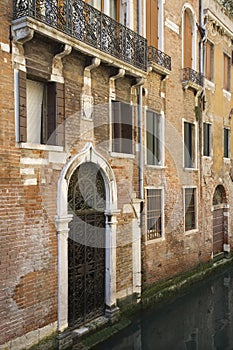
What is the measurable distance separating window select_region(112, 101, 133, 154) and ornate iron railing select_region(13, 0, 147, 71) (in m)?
1.05

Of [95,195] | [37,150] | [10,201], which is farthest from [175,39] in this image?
[10,201]

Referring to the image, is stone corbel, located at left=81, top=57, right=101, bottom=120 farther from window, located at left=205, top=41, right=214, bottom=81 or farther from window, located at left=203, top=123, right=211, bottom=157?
window, located at left=205, top=41, right=214, bottom=81

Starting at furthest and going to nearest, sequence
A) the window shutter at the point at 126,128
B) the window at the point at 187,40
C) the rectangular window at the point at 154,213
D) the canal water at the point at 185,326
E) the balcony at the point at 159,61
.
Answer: the window at the point at 187,40
the rectangular window at the point at 154,213
the balcony at the point at 159,61
the window shutter at the point at 126,128
the canal water at the point at 185,326

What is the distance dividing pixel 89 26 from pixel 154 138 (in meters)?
4.03

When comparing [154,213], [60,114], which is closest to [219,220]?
[154,213]

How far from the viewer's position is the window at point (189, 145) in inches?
479

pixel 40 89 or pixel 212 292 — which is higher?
pixel 40 89

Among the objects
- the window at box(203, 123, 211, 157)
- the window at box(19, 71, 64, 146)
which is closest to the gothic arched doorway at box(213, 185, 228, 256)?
the window at box(203, 123, 211, 157)

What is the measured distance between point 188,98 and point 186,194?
3.13m

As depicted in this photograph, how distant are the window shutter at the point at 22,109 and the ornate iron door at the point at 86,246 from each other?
1673 mm

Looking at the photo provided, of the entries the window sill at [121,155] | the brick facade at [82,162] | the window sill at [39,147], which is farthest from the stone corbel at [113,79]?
the window sill at [39,147]

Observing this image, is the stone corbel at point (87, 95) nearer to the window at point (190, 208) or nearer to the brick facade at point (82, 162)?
the brick facade at point (82, 162)

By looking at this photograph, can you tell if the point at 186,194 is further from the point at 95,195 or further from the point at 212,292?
the point at 95,195

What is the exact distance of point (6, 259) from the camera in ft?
19.8
